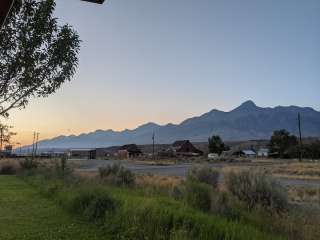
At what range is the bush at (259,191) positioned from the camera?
39.2 ft

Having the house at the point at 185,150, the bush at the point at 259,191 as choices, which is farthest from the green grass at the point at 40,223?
the house at the point at 185,150

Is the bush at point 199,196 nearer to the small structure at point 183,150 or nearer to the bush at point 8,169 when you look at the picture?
the bush at point 8,169

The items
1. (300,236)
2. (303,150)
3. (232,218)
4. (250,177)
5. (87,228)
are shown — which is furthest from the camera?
(303,150)

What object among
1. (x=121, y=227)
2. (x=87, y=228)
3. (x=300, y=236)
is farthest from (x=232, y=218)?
(x=87, y=228)

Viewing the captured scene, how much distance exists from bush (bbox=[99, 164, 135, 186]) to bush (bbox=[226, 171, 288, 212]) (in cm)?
802

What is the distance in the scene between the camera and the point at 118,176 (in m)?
21.6

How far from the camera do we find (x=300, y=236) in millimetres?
8336

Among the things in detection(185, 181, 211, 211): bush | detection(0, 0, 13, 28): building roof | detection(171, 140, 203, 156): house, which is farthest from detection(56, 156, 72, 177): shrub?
detection(171, 140, 203, 156): house

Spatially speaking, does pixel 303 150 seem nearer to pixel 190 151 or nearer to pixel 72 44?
pixel 190 151

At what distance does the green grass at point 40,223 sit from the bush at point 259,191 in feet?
14.9

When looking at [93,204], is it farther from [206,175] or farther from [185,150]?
[185,150]

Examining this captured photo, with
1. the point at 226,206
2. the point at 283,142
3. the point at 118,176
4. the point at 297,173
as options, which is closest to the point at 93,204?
the point at 226,206

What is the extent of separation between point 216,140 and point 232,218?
111m

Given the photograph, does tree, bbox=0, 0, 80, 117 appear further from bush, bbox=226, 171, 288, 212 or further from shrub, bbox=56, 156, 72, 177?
shrub, bbox=56, 156, 72, 177
